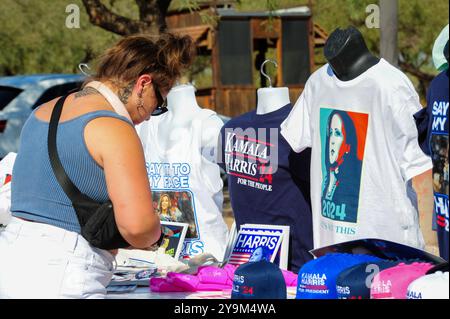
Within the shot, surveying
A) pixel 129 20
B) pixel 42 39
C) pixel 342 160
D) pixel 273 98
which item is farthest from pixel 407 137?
pixel 42 39

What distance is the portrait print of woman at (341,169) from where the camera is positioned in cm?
393

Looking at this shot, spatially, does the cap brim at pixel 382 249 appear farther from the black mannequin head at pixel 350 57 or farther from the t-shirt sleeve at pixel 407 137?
the black mannequin head at pixel 350 57

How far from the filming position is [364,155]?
12.8 ft

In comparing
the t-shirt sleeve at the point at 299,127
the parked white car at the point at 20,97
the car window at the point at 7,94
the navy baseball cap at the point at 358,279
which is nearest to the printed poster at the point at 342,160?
the t-shirt sleeve at the point at 299,127

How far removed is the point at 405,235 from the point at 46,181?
5.47 feet

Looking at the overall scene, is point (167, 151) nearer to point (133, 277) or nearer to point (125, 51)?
point (133, 277)

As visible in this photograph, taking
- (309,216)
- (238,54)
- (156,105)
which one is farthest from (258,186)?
(238,54)

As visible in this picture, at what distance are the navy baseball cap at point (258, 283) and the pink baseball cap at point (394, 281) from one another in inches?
16.6

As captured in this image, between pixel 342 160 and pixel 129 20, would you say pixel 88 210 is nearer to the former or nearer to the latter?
pixel 342 160


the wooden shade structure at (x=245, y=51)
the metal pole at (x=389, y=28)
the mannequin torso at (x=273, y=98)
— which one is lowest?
the wooden shade structure at (x=245, y=51)

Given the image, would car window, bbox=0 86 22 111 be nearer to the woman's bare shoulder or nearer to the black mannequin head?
the black mannequin head

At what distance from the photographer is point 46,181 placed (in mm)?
2875

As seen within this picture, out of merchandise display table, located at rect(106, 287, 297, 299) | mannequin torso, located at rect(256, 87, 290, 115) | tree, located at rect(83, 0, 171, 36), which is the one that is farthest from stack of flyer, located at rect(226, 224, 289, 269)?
tree, located at rect(83, 0, 171, 36)

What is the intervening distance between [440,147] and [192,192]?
6.81ft
